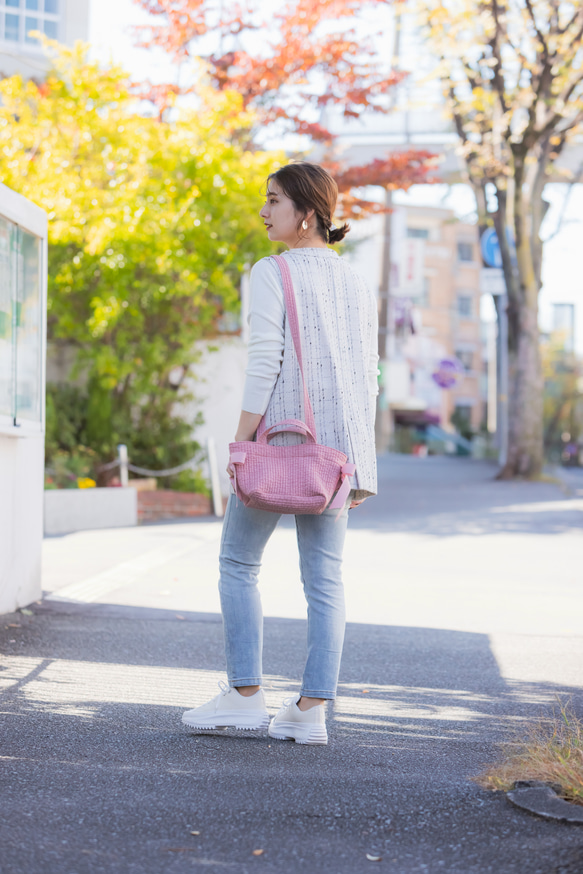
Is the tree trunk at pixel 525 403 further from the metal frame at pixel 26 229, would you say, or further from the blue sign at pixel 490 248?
the metal frame at pixel 26 229

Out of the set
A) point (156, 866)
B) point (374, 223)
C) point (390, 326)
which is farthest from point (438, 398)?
point (156, 866)

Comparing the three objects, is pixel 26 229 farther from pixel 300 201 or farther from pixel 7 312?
pixel 300 201

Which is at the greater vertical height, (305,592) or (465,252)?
(465,252)

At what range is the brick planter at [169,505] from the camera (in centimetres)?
1225

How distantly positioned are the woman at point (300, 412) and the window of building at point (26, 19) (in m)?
16.5

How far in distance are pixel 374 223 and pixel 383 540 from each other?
37.9 m

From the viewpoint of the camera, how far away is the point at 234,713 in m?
3.29

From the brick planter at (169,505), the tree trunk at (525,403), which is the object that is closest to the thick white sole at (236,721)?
the brick planter at (169,505)

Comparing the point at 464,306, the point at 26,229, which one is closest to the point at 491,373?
the point at 464,306

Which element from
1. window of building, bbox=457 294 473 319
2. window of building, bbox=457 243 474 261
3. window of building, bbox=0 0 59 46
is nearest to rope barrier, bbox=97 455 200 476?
window of building, bbox=0 0 59 46

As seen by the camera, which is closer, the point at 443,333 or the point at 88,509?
the point at 88,509

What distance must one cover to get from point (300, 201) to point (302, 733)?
5.74ft

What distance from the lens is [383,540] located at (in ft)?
32.4

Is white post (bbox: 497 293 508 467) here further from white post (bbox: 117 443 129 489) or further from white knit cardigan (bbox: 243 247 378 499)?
white knit cardigan (bbox: 243 247 378 499)
